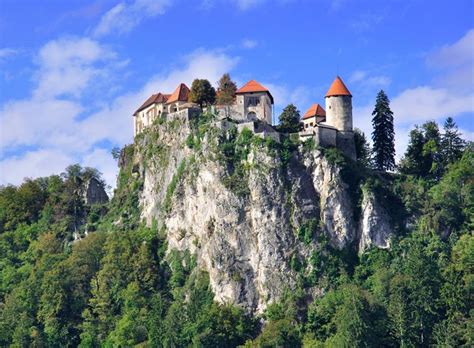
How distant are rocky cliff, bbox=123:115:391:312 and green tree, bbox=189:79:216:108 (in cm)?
534

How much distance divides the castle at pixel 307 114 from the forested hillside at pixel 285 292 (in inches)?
63.0

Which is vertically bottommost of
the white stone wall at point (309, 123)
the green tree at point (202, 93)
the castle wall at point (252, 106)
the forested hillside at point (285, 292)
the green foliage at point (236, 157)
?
the forested hillside at point (285, 292)

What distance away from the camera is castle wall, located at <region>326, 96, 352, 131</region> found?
94375mm

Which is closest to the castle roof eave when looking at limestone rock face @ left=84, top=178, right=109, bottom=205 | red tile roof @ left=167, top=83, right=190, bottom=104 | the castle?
the castle

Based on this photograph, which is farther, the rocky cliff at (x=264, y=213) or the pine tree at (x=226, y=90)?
the pine tree at (x=226, y=90)

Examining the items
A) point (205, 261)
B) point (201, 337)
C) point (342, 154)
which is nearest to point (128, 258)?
point (205, 261)

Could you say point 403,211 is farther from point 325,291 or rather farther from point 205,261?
point 205,261

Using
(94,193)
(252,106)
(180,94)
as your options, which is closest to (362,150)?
(252,106)

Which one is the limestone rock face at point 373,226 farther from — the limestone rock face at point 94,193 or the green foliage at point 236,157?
the limestone rock face at point 94,193

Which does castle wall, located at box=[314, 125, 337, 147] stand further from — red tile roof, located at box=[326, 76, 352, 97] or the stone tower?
red tile roof, located at box=[326, 76, 352, 97]

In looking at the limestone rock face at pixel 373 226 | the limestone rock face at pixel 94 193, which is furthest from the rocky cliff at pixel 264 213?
the limestone rock face at pixel 94 193

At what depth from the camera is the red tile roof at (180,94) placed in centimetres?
10181

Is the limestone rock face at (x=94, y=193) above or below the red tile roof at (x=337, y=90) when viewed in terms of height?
below

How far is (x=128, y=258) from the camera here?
95.4m
